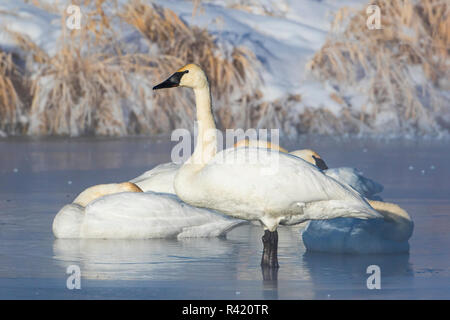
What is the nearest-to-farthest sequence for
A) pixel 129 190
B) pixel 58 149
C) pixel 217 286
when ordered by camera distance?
pixel 217 286
pixel 129 190
pixel 58 149

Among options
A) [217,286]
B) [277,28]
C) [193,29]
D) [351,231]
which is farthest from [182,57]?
[217,286]

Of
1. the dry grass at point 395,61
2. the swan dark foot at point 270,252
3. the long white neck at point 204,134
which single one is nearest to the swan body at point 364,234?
the swan dark foot at point 270,252

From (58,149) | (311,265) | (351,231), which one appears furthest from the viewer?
(58,149)

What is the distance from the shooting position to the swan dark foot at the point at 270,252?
21.5 ft

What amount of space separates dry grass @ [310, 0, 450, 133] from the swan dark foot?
1180cm

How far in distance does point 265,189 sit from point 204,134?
0.69 meters

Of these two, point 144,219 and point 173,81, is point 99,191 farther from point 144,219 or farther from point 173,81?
point 173,81

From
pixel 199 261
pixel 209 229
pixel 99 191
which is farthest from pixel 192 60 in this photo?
pixel 199 261

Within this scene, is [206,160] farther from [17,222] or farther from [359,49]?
[359,49]

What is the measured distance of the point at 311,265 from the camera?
6.61m

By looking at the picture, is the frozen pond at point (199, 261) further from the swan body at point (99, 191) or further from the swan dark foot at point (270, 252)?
the swan body at point (99, 191)

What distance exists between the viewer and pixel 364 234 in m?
7.11

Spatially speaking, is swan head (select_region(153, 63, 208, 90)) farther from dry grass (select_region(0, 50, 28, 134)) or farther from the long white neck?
dry grass (select_region(0, 50, 28, 134))

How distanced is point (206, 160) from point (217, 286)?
1.10 m
